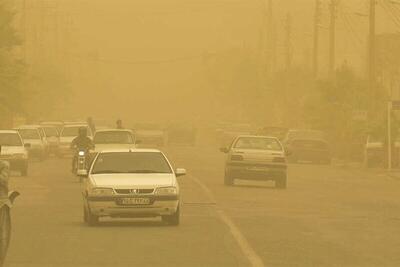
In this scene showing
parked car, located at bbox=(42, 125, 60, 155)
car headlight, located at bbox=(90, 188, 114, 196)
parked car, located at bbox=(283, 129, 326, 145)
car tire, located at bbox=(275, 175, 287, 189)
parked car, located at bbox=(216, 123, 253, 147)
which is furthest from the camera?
parked car, located at bbox=(216, 123, 253, 147)

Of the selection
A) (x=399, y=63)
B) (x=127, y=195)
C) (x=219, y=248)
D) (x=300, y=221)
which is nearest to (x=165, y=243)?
(x=219, y=248)

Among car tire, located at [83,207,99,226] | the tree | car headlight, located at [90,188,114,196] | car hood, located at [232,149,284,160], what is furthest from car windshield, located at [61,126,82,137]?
car headlight, located at [90,188,114,196]

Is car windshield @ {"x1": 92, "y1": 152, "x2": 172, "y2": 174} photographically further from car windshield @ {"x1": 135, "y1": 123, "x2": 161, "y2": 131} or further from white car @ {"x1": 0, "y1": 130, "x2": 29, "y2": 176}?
car windshield @ {"x1": 135, "y1": 123, "x2": 161, "y2": 131}

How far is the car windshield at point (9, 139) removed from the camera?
5234 centimetres

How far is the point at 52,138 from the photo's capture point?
75.4 metres

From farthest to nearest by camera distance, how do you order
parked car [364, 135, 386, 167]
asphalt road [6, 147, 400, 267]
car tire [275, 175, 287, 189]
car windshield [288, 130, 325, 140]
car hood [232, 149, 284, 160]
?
car windshield [288, 130, 325, 140], parked car [364, 135, 386, 167], car tire [275, 175, 287, 189], car hood [232, 149, 284, 160], asphalt road [6, 147, 400, 267]

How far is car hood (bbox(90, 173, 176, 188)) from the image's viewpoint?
2711 centimetres

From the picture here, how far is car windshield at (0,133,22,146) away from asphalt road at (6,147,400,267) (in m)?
6.42

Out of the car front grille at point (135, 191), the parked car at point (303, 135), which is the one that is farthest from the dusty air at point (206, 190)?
the parked car at point (303, 135)

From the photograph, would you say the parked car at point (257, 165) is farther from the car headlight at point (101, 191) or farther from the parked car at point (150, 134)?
the parked car at point (150, 134)

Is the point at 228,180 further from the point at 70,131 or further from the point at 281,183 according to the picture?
the point at 70,131

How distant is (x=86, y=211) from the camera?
27.8 metres

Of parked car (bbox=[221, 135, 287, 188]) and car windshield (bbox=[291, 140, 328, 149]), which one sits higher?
parked car (bbox=[221, 135, 287, 188])

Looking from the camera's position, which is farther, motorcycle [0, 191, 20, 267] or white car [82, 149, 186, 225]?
white car [82, 149, 186, 225]
